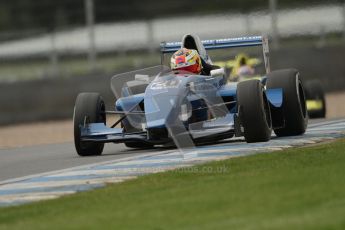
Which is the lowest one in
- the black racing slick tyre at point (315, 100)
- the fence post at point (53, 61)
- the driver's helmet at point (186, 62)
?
the black racing slick tyre at point (315, 100)

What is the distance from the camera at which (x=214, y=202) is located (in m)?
7.65

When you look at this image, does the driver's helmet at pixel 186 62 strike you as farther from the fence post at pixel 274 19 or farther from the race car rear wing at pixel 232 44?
the fence post at pixel 274 19

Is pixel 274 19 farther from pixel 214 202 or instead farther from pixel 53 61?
pixel 214 202

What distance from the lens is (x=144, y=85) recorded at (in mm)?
13898

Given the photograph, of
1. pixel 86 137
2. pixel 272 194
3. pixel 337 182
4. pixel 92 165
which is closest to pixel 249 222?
pixel 272 194

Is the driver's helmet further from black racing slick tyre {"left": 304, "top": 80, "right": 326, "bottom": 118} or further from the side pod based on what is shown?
black racing slick tyre {"left": 304, "top": 80, "right": 326, "bottom": 118}

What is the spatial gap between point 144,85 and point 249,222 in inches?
288

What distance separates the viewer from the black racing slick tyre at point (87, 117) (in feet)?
42.7

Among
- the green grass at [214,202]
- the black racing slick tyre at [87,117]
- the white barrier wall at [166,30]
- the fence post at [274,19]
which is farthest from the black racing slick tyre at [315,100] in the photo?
the green grass at [214,202]

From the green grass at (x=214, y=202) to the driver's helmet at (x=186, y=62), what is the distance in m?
3.78

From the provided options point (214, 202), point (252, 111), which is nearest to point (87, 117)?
point (252, 111)

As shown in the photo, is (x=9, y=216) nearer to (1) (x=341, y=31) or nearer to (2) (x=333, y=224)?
(2) (x=333, y=224)

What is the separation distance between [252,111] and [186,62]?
186 cm

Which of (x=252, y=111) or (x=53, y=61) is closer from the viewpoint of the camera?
(x=252, y=111)
